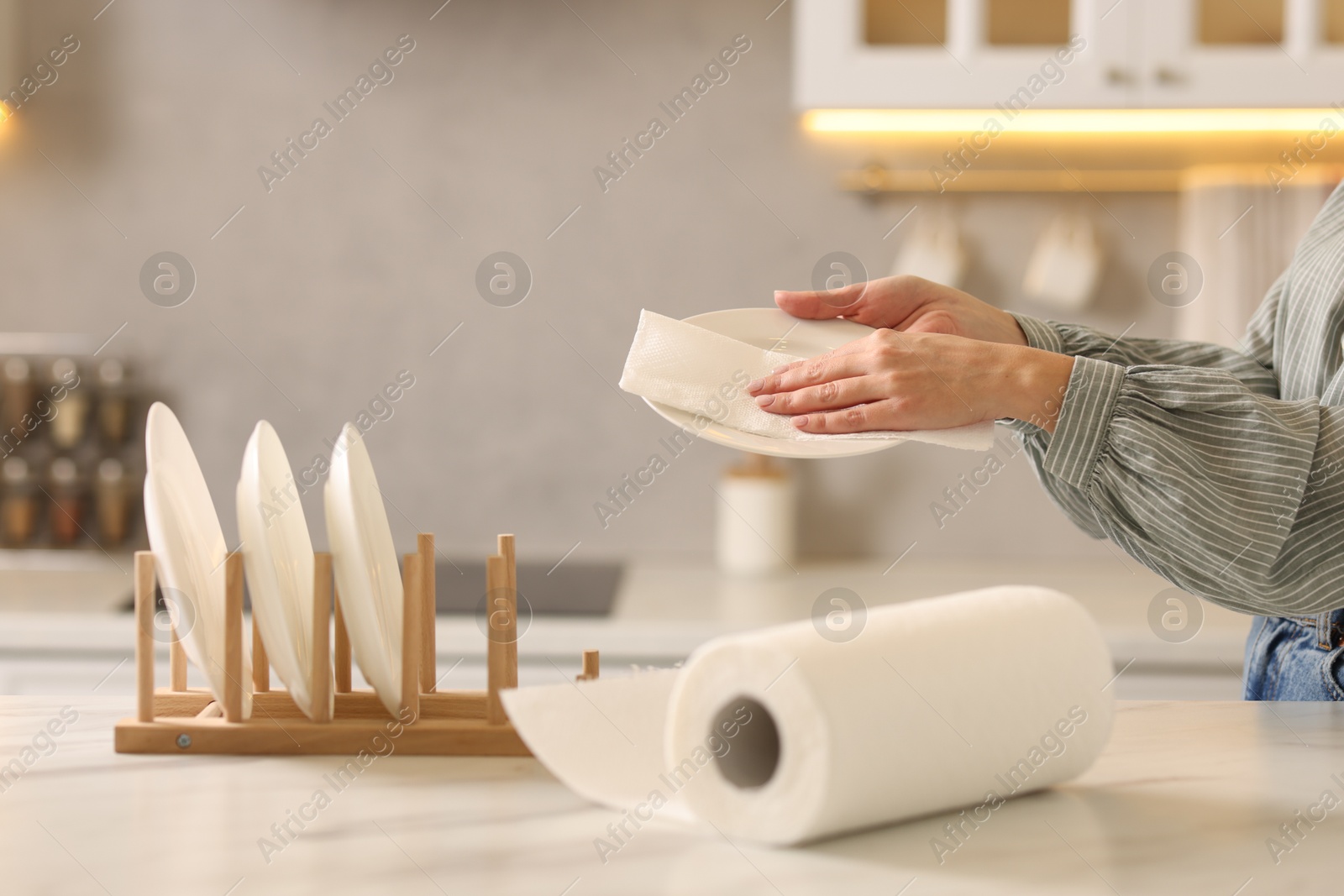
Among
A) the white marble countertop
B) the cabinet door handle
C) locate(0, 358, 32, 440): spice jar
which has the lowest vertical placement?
the white marble countertop

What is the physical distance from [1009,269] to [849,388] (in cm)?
126

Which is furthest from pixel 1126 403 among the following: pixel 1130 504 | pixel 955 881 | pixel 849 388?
pixel 955 881

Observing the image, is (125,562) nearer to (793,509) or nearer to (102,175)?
(102,175)

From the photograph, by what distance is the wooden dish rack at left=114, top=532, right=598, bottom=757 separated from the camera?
674 mm

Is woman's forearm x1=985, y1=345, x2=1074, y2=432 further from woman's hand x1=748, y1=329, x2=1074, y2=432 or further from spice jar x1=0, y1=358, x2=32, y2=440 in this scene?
spice jar x1=0, y1=358, x2=32, y2=440

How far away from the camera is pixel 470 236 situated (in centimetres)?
195

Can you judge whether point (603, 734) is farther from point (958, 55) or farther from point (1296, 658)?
point (958, 55)

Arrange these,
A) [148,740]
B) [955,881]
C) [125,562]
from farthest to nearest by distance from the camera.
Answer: [125,562], [148,740], [955,881]

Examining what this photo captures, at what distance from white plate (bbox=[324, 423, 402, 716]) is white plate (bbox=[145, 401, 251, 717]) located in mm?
72

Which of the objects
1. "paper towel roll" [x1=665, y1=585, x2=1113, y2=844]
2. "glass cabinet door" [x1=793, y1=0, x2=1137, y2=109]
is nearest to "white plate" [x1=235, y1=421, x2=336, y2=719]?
"paper towel roll" [x1=665, y1=585, x2=1113, y2=844]

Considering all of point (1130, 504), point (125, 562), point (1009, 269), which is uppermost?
point (1009, 269)

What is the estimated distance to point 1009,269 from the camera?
1.96m

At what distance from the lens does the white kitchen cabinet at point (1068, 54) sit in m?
1.65

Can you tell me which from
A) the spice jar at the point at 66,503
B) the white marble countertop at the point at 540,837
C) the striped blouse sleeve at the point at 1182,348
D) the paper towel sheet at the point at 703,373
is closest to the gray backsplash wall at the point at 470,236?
the spice jar at the point at 66,503
